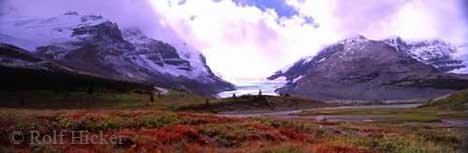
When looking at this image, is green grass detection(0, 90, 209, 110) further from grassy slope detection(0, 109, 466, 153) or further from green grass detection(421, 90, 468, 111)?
grassy slope detection(0, 109, 466, 153)

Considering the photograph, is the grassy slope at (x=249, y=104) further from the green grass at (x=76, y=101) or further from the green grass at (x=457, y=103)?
the green grass at (x=457, y=103)

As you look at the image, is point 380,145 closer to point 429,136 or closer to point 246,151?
point 246,151

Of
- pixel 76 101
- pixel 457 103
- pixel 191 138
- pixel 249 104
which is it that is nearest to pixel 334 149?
pixel 191 138

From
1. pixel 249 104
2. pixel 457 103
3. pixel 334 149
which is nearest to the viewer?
pixel 334 149

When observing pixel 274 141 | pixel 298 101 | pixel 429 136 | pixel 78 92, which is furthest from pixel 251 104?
pixel 274 141

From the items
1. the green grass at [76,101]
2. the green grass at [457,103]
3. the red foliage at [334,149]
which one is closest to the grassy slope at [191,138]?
the red foliage at [334,149]

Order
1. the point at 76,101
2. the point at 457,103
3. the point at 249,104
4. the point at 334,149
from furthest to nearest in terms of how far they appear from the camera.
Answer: the point at 76,101 < the point at 249,104 < the point at 457,103 < the point at 334,149

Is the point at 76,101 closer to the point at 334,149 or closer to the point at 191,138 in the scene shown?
the point at 191,138
